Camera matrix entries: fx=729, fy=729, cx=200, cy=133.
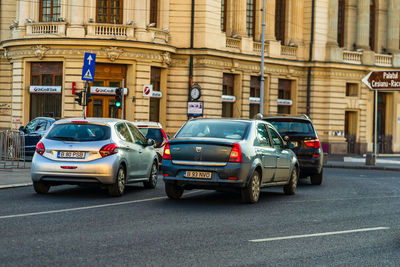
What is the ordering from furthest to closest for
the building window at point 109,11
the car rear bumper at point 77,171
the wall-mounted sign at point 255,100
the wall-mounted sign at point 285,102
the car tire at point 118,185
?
1. the wall-mounted sign at point 285,102
2. the wall-mounted sign at point 255,100
3. the building window at point 109,11
4. the car tire at point 118,185
5. the car rear bumper at point 77,171

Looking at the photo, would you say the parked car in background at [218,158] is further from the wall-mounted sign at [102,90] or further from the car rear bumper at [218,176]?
the wall-mounted sign at [102,90]

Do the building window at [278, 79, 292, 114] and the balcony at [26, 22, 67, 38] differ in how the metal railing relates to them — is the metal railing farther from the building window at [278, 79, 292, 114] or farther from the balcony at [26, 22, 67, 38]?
the building window at [278, 79, 292, 114]

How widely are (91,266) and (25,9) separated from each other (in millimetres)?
34676

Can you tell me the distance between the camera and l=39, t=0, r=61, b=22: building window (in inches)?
1554

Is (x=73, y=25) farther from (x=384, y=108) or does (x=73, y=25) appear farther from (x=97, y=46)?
(x=384, y=108)

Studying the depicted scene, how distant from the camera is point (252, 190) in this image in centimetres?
1361

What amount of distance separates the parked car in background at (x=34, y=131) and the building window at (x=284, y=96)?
22.3 metres

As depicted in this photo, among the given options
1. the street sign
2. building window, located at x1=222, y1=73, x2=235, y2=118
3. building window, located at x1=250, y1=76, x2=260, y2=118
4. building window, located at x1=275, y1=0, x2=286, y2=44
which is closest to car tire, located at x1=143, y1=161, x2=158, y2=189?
A: the street sign

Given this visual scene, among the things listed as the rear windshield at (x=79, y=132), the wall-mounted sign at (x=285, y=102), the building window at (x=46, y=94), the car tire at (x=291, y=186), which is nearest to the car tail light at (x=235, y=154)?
the rear windshield at (x=79, y=132)

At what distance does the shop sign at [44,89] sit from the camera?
39.1 m

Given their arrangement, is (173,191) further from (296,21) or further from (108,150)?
(296,21)

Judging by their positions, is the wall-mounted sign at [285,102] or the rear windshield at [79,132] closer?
the rear windshield at [79,132]

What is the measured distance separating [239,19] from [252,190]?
33.0 m

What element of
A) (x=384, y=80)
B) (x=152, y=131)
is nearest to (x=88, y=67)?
(x=152, y=131)
